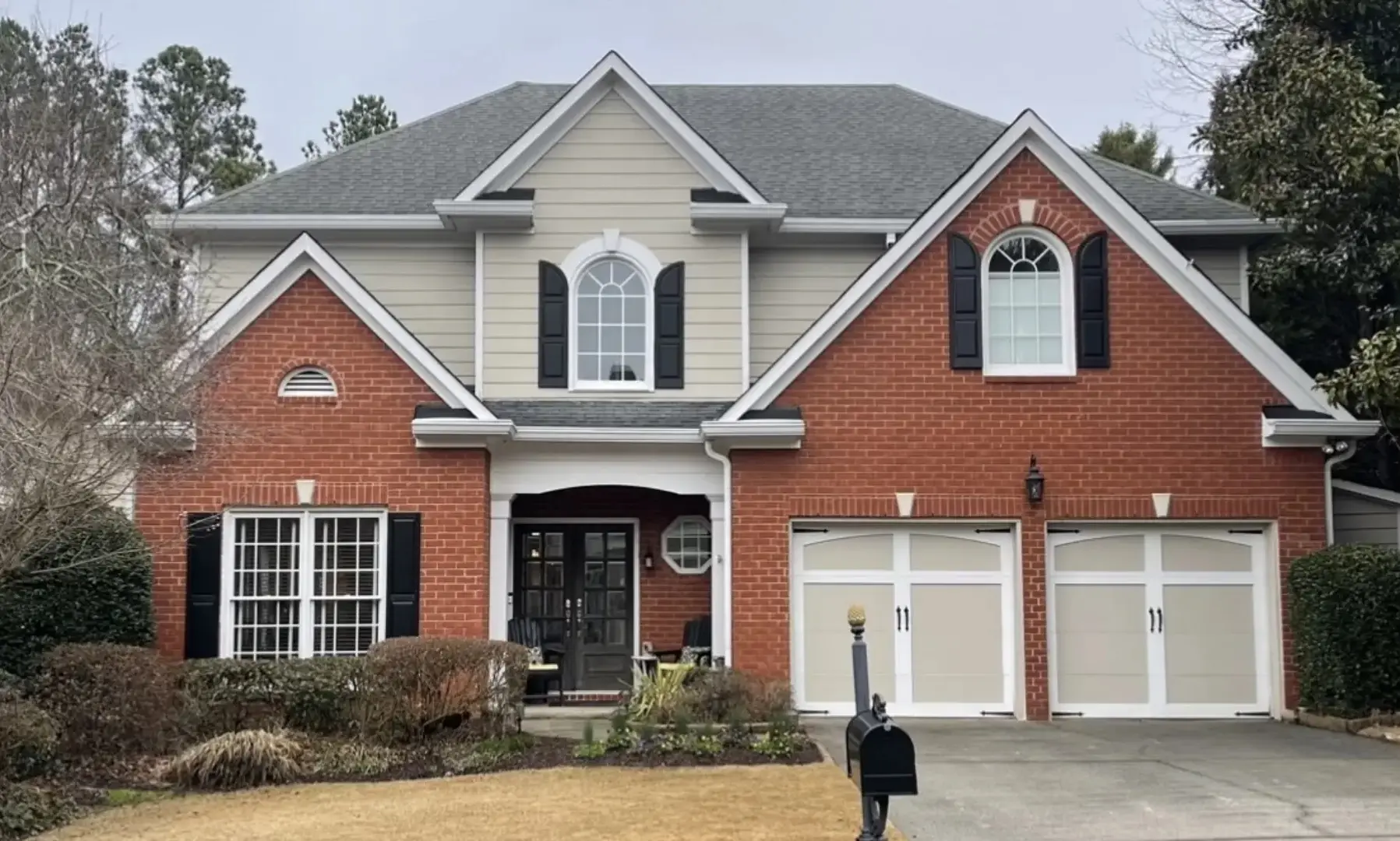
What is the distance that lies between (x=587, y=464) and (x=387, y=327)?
261 centimetres

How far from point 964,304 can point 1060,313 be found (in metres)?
1.07

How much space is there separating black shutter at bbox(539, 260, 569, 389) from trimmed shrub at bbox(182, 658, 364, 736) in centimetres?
455

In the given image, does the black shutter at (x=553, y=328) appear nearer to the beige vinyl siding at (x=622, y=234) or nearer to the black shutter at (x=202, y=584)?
the beige vinyl siding at (x=622, y=234)

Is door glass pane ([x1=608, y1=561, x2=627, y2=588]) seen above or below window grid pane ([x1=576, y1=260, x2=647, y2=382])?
below

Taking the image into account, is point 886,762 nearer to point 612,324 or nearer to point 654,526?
point 612,324

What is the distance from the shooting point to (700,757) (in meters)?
11.1

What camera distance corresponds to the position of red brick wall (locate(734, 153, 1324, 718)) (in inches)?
557

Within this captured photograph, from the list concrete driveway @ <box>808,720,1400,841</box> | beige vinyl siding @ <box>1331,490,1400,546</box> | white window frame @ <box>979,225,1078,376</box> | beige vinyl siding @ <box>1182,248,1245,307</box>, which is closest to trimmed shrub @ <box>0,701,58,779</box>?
concrete driveway @ <box>808,720,1400,841</box>

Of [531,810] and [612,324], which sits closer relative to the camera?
[531,810]

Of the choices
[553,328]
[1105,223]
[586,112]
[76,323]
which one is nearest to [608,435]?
[553,328]

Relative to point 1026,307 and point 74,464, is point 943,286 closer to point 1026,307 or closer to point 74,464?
point 1026,307

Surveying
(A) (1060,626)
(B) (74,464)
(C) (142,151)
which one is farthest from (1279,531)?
(C) (142,151)

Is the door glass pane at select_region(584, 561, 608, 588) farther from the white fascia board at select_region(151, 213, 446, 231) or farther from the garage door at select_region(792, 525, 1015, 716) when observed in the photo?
the white fascia board at select_region(151, 213, 446, 231)

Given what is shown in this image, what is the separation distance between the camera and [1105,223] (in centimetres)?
1434
